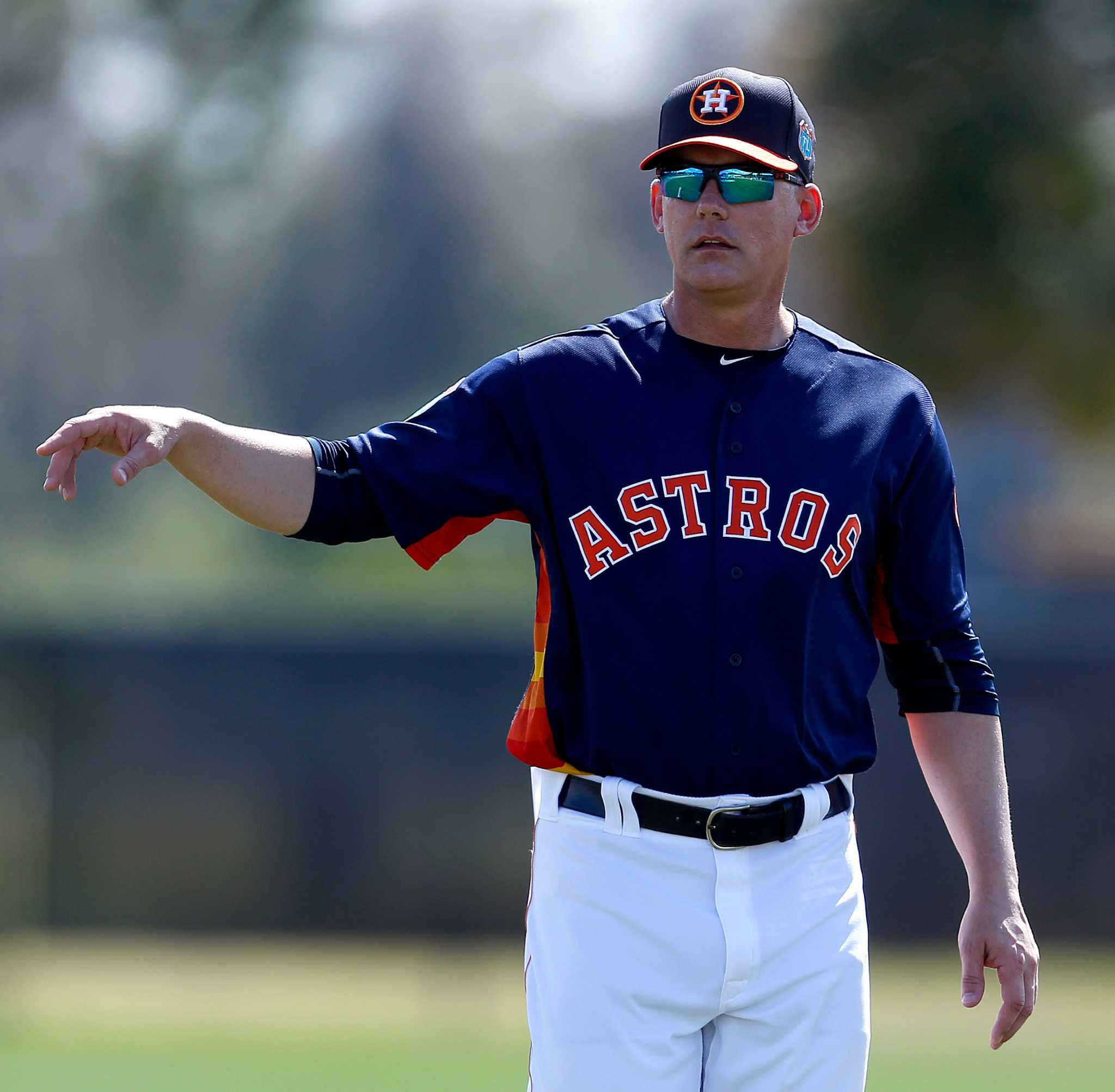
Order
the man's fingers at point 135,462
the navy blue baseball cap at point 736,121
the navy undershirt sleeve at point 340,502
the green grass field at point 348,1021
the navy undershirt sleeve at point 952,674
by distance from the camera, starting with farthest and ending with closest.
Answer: the green grass field at point 348,1021 < the navy undershirt sleeve at point 952,674 < the navy blue baseball cap at point 736,121 < the navy undershirt sleeve at point 340,502 < the man's fingers at point 135,462

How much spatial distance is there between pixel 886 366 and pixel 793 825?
0.78 metres

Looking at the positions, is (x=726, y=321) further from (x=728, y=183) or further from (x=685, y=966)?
(x=685, y=966)

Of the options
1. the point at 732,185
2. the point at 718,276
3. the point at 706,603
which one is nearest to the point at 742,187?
the point at 732,185

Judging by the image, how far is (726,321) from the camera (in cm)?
281

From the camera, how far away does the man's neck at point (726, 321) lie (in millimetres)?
2805

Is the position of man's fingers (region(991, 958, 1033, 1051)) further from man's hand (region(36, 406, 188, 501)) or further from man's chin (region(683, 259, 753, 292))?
man's hand (region(36, 406, 188, 501))

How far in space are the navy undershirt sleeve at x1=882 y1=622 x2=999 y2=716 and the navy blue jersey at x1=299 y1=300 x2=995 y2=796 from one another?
3 cm

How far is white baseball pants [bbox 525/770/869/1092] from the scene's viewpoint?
2535mm

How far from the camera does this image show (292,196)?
1973 cm

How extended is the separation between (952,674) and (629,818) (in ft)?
2.07

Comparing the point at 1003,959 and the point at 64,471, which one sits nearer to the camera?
the point at 64,471

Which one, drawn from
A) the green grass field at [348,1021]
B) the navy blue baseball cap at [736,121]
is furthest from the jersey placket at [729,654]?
the green grass field at [348,1021]

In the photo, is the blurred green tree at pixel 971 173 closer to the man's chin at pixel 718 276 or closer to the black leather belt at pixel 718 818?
the man's chin at pixel 718 276

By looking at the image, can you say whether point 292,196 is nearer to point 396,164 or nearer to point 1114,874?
point 396,164
